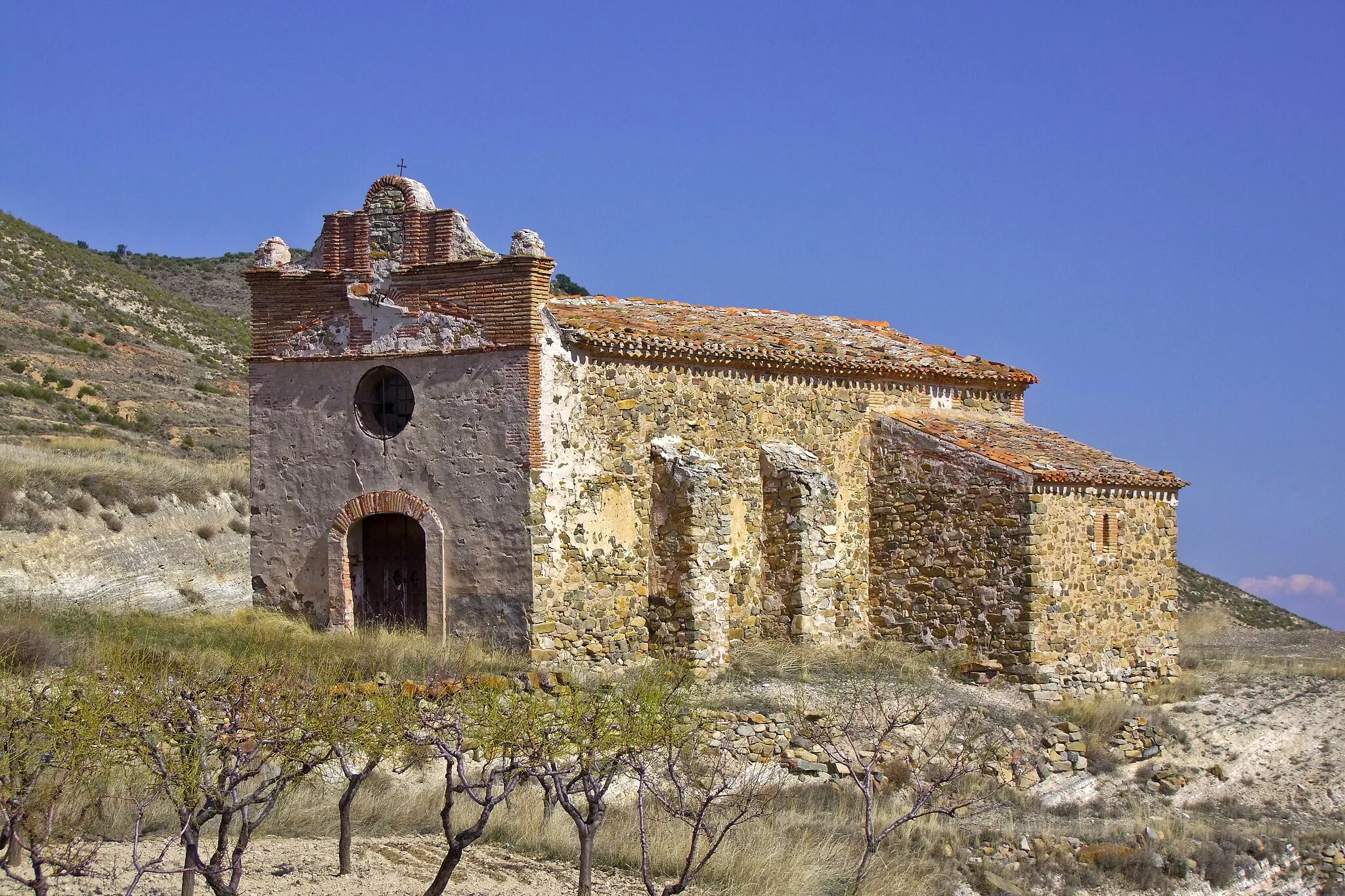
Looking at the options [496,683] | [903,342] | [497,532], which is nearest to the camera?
[496,683]

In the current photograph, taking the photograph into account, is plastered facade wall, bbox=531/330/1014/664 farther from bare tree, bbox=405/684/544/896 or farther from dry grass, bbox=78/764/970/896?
bare tree, bbox=405/684/544/896

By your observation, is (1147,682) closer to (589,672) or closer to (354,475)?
(589,672)

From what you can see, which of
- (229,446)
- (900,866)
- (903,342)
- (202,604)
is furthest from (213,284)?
(900,866)

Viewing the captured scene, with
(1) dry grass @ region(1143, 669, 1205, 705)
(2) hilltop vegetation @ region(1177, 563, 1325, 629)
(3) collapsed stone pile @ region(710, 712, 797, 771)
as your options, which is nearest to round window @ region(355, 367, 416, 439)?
(3) collapsed stone pile @ region(710, 712, 797, 771)

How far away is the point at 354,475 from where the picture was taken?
18.3 meters

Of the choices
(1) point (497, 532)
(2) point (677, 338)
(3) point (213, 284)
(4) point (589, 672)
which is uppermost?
(3) point (213, 284)

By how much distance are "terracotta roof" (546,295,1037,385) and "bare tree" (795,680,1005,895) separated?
489 cm

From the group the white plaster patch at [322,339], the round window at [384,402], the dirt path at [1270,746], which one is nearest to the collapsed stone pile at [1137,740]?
the dirt path at [1270,746]

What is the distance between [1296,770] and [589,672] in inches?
379

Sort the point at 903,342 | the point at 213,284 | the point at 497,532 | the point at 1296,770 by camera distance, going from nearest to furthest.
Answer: the point at 497,532 < the point at 1296,770 < the point at 903,342 < the point at 213,284

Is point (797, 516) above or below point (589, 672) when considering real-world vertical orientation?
above

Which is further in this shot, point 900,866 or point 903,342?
point 903,342

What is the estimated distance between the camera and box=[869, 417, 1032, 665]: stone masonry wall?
63.0 ft

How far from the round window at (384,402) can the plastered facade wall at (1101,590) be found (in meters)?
8.72
